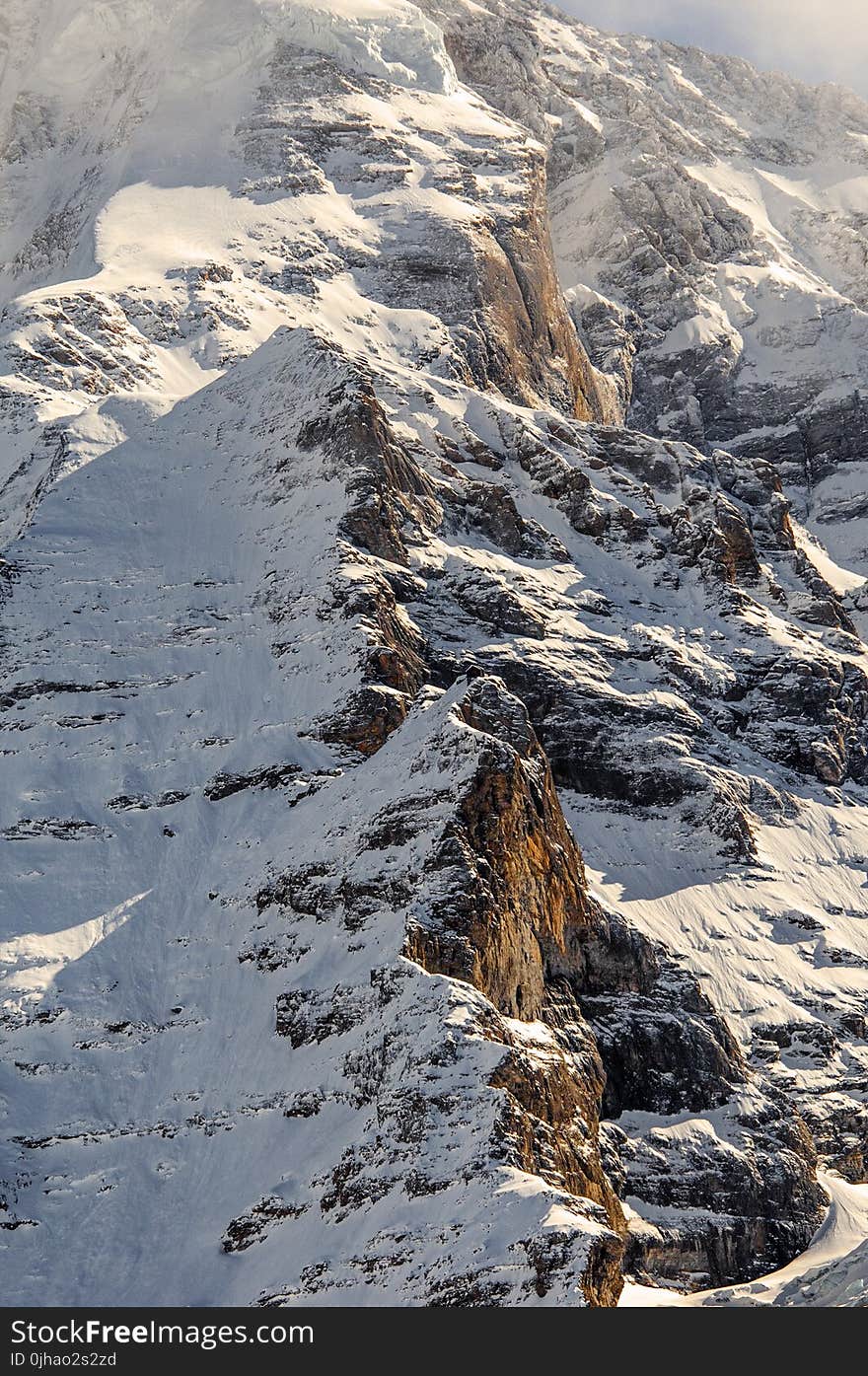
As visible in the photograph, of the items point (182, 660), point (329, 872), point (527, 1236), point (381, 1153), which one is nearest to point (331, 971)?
point (329, 872)

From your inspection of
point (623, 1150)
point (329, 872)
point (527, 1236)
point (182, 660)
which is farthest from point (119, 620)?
point (527, 1236)

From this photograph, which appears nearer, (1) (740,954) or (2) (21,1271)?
(2) (21,1271)

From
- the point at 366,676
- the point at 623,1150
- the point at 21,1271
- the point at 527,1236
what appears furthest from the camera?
the point at 366,676

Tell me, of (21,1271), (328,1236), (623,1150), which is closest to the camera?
(328,1236)

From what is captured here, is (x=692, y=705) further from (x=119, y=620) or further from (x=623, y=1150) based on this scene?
(x=623, y=1150)

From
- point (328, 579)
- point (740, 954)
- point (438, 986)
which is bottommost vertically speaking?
point (740, 954)

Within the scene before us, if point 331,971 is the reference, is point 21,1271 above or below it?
below

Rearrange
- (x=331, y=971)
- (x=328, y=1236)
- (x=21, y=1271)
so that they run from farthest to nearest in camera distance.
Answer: (x=331, y=971) → (x=21, y=1271) → (x=328, y=1236)

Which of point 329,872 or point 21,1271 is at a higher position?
point 329,872

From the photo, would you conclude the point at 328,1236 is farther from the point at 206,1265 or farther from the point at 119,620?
the point at 119,620
